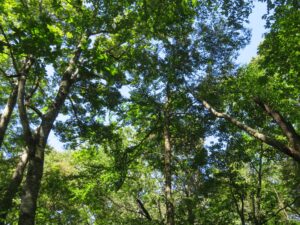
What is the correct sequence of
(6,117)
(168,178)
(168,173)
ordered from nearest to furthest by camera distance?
(6,117) < (168,178) < (168,173)

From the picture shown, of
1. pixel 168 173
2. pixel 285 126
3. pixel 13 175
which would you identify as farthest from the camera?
pixel 168 173

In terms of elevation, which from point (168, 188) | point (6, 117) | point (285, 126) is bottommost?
point (168, 188)

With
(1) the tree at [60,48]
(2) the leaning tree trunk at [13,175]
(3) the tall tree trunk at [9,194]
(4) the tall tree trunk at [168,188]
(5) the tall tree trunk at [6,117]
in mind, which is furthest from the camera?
(4) the tall tree trunk at [168,188]

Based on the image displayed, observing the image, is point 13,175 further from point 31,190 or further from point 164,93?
point 164,93

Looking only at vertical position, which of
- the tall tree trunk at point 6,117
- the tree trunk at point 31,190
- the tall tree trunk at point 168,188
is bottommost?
the tree trunk at point 31,190

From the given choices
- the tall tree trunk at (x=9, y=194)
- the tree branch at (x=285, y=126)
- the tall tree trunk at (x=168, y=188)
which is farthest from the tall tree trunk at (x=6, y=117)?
the tree branch at (x=285, y=126)

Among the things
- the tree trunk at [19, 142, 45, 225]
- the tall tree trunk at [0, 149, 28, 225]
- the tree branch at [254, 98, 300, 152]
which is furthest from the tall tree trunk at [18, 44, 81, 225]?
the tree branch at [254, 98, 300, 152]

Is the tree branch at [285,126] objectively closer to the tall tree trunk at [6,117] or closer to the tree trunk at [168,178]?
the tree trunk at [168,178]

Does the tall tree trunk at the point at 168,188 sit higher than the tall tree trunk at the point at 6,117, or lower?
lower

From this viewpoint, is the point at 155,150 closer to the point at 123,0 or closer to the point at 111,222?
the point at 111,222

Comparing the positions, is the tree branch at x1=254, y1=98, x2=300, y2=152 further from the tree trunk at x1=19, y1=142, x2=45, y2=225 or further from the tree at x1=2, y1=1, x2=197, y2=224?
the tree trunk at x1=19, y1=142, x2=45, y2=225

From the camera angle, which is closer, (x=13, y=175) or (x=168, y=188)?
(x=13, y=175)

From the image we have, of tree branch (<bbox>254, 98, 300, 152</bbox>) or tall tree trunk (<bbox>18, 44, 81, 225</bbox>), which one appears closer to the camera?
tall tree trunk (<bbox>18, 44, 81, 225</bbox>)

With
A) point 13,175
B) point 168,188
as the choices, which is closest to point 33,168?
point 13,175
